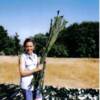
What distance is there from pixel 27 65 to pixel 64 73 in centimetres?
2006

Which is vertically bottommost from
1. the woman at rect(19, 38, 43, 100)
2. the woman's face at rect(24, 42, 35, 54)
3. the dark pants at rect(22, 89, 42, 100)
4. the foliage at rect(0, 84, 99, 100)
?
the foliage at rect(0, 84, 99, 100)

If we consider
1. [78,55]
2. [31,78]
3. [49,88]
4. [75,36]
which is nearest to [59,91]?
[49,88]

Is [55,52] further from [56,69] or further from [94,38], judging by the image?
[56,69]

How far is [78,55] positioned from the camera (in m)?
53.1

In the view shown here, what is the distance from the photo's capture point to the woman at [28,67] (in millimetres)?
5250

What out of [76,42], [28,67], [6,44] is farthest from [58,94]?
[76,42]

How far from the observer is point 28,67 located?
5367 mm

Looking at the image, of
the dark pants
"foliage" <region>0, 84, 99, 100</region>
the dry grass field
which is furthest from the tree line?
the dark pants

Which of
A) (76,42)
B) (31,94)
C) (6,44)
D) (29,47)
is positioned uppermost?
(76,42)

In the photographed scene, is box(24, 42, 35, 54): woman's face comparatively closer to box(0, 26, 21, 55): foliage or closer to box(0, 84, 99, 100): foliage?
box(0, 84, 99, 100): foliage

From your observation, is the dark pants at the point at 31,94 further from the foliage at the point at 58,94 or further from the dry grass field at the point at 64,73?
the dry grass field at the point at 64,73

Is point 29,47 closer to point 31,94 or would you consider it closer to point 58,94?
point 31,94

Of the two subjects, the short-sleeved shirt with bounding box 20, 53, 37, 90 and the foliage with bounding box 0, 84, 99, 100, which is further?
the foliage with bounding box 0, 84, 99, 100

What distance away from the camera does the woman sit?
5250mm
